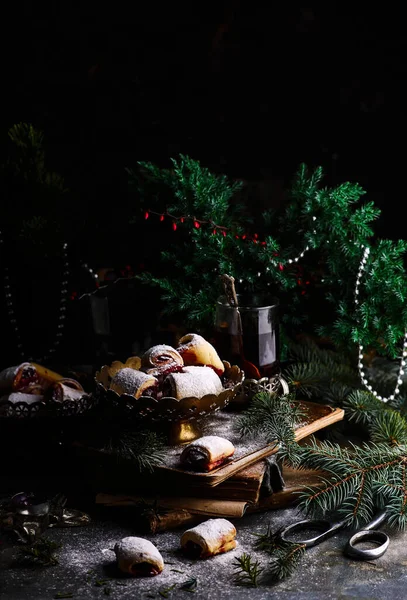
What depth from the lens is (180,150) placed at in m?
2.48

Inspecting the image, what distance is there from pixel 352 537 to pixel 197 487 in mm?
288

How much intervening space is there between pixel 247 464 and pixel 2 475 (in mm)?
578

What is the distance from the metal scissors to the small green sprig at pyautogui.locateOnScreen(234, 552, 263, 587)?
0.28 ft

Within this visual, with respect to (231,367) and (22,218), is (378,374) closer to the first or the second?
(231,367)

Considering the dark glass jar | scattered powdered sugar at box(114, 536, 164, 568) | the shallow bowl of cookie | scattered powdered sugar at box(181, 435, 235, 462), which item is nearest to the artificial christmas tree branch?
the dark glass jar

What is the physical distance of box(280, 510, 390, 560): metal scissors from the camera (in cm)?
133

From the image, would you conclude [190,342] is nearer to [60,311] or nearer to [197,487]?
[197,487]

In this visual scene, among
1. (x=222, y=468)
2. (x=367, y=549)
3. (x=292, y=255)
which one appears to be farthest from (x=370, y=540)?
(x=292, y=255)

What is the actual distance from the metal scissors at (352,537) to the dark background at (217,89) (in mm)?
1215

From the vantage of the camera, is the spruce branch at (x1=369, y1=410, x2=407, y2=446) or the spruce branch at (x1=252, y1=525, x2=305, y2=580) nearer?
the spruce branch at (x1=252, y1=525, x2=305, y2=580)

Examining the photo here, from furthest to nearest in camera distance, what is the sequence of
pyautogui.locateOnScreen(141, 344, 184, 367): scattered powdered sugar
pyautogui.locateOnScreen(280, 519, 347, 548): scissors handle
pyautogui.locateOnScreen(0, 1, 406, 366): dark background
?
pyautogui.locateOnScreen(0, 1, 406, 366): dark background → pyautogui.locateOnScreen(141, 344, 184, 367): scattered powdered sugar → pyautogui.locateOnScreen(280, 519, 347, 548): scissors handle

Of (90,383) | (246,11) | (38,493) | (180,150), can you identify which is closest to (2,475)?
(38,493)

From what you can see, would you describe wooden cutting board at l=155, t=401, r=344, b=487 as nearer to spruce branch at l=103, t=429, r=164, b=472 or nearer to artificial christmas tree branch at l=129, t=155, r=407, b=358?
spruce branch at l=103, t=429, r=164, b=472

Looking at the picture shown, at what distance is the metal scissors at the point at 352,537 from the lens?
1.33 meters
